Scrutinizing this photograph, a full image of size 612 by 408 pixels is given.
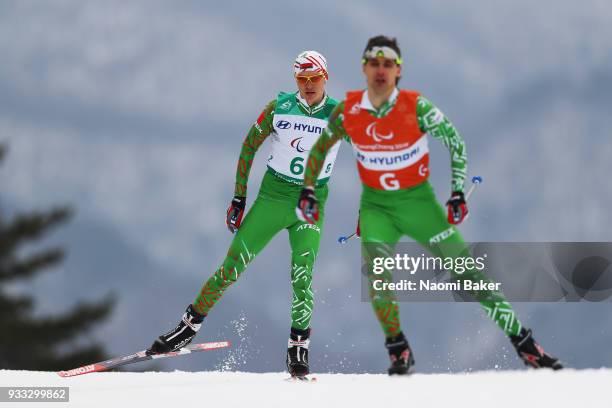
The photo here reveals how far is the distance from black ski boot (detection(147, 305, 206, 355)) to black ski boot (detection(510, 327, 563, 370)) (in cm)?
384

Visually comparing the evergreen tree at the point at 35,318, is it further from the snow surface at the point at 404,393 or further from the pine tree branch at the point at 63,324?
the snow surface at the point at 404,393

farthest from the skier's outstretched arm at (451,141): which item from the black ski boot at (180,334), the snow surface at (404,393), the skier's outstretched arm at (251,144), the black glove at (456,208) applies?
the black ski boot at (180,334)

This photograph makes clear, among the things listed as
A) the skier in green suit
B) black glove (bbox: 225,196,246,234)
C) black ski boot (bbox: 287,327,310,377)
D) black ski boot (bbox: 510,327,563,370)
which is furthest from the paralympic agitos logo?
black ski boot (bbox: 510,327,563,370)

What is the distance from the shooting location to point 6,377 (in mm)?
11016

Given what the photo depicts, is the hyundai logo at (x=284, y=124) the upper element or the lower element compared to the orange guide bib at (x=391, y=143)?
upper

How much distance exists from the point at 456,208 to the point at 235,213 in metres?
3.19

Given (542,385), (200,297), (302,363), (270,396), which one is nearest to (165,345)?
(200,297)

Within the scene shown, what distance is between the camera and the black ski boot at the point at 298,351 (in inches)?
399

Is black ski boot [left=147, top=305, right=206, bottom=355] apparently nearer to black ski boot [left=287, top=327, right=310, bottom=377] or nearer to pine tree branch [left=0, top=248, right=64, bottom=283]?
black ski boot [left=287, top=327, right=310, bottom=377]

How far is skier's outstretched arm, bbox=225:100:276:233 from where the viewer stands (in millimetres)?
10195

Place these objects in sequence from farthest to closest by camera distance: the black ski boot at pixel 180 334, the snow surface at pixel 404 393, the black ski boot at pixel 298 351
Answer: the black ski boot at pixel 180 334 < the black ski boot at pixel 298 351 < the snow surface at pixel 404 393

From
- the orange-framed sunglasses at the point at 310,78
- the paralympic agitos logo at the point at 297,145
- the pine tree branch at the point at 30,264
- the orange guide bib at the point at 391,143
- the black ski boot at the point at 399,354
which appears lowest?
the black ski boot at the point at 399,354

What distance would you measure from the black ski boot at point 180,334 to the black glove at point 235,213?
102cm

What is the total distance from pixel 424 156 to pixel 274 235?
8.46 ft
